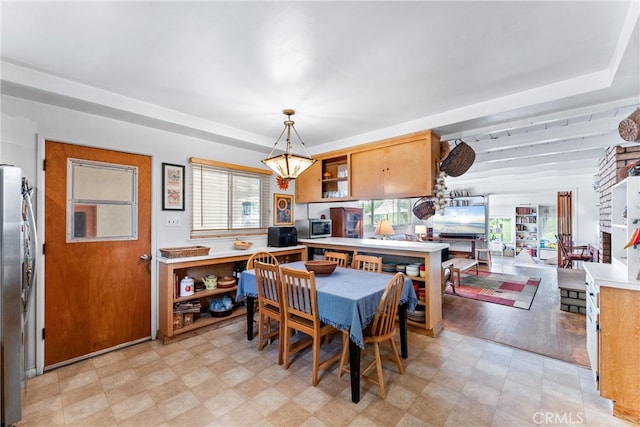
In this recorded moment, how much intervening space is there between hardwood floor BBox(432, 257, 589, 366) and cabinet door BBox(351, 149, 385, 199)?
198 centimetres

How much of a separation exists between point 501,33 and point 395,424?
8.50 feet

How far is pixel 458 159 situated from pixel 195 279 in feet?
11.7

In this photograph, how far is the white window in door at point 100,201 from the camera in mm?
2600

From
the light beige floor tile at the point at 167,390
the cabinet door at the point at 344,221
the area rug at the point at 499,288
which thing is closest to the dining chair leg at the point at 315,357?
the light beige floor tile at the point at 167,390

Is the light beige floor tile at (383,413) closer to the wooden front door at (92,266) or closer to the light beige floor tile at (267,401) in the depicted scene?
the light beige floor tile at (267,401)

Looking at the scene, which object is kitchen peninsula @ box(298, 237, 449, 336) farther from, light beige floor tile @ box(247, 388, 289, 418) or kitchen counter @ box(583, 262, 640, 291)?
light beige floor tile @ box(247, 388, 289, 418)

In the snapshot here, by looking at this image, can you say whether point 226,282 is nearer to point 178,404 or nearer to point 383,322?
point 178,404

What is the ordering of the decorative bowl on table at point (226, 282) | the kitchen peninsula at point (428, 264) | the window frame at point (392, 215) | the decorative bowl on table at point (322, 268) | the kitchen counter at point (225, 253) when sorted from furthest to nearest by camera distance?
the window frame at point (392, 215) < the decorative bowl on table at point (226, 282) < the kitchen peninsula at point (428, 264) < the kitchen counter at point (225, 253) < the decorative bowl on table at point (322, 268)

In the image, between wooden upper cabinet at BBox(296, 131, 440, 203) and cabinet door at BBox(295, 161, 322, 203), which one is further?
cabinet door at BBox(295, 161, 322, 203)

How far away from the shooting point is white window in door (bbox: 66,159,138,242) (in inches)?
102

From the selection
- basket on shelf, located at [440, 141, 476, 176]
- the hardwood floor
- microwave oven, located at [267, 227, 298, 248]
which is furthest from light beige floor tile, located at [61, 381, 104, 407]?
basket on shelf, located at [440, 141, 476, 176]

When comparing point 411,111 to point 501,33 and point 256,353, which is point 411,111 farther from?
point 256,353

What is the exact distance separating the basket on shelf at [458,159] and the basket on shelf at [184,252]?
122 inches

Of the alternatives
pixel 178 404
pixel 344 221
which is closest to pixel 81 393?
pixel 178 404
